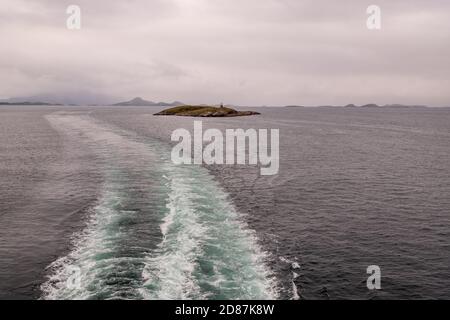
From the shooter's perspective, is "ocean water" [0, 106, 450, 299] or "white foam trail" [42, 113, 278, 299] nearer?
"white foam trail" [42, 113, 278, 299]

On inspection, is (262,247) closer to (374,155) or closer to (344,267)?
(344,267)

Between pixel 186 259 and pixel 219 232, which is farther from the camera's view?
pixel 219 232

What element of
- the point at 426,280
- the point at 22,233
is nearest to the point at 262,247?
the point at 426,280

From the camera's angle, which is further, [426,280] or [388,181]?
[388,181]

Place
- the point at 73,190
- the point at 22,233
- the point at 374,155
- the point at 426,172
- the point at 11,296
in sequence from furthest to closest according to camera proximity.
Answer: the point at 374,155
the point at 426,172
the point at 73,190
the point at 22,233
the point at 11,296

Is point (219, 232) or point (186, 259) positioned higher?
point (219, 232)

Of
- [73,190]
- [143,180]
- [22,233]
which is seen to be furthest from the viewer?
[143,180]

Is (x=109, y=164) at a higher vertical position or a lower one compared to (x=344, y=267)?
higher

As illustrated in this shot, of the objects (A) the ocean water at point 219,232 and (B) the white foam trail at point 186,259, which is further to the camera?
(A) the ocean water at point 219,232
